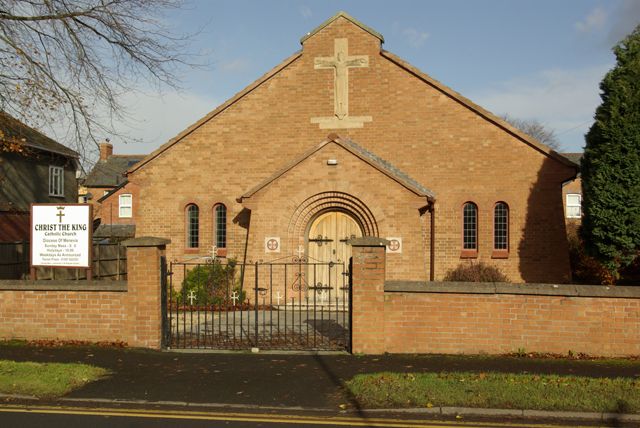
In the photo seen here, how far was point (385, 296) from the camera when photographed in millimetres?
11031

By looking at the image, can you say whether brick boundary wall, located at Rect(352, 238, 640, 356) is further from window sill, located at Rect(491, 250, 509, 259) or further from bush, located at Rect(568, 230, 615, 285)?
window sill, located at Rect(491, 250, 509, 259)

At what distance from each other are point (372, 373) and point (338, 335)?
389cm

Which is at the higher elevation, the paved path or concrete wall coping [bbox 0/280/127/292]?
concrete wall coping [bbox 0/280/127/292]

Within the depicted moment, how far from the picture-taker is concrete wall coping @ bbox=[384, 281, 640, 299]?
10.6m

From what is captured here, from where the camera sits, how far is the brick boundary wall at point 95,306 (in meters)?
11.6

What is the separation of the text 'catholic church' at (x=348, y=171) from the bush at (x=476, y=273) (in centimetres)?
22

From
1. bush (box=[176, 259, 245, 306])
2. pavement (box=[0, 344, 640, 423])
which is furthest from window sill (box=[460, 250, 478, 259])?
pavement (box=[0, 344, 640, 423])

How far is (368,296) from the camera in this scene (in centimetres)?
1098

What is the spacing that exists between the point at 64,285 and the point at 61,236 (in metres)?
1.09

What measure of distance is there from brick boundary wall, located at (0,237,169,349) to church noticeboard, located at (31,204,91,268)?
56 cm

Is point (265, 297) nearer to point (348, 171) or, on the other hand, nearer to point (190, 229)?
point (190, 229)

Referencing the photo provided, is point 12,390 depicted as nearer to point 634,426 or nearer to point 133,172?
point 634,426

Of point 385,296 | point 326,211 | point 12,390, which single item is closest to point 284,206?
point 326,211

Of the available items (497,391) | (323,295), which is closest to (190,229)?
(323,295)
